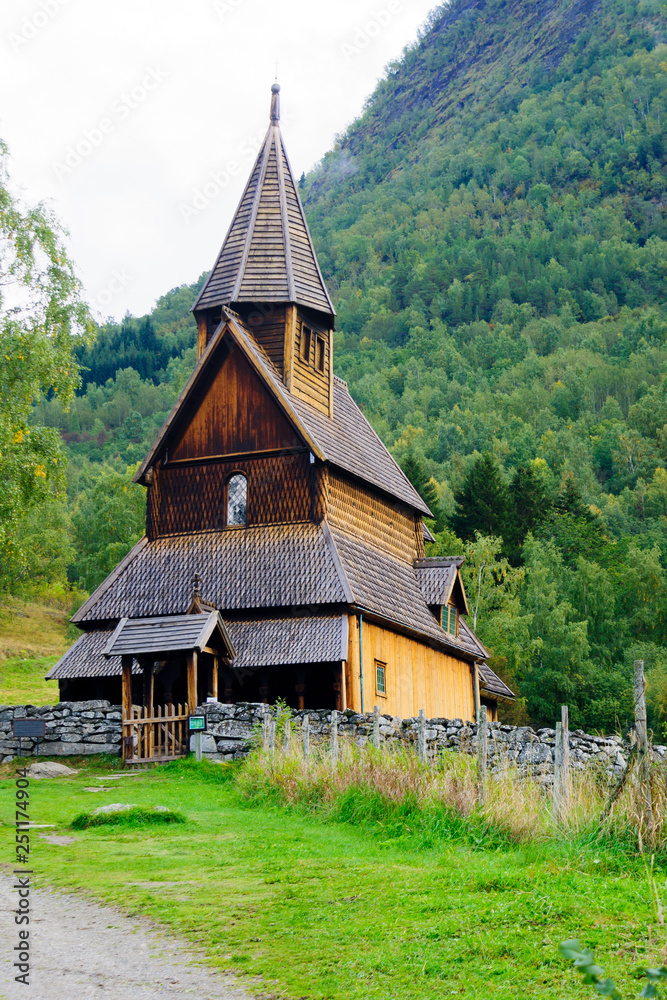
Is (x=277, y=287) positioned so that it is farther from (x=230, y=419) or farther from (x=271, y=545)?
(x=271, y=545)

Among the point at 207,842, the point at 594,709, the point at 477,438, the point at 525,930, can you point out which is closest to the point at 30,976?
the point at 525,930

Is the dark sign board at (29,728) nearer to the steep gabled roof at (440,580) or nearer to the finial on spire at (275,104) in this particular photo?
the steep gabled roof at (440,580)

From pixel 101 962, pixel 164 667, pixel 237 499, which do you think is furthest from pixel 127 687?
pixel 101 962

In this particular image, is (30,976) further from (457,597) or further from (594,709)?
(594,709)

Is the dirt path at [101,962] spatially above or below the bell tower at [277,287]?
below

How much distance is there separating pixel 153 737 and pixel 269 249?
1696 centimetres

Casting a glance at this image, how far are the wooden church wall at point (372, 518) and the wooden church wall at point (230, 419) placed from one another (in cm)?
222

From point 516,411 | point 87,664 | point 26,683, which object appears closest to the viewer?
point 87,664

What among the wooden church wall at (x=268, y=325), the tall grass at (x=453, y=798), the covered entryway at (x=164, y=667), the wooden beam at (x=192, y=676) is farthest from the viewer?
the wooden church wall at (x=268, y=325)

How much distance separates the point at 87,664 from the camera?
2988 centimetres

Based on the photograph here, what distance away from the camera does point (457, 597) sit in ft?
127

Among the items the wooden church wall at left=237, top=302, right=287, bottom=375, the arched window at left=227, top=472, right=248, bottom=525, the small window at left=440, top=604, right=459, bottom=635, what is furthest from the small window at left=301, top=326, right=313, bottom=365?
the small window at left=440, top=604, right=459, bottom=635

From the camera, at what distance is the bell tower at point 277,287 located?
34.2m

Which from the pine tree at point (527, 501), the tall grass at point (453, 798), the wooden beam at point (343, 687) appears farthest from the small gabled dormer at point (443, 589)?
the pine tree at point (527, 501)
